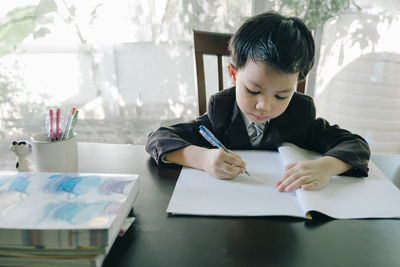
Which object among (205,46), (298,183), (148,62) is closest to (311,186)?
(298,183)

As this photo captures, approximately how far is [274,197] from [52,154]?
16.2 inches

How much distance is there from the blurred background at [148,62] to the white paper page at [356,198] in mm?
1240

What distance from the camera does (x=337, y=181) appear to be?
644 mm

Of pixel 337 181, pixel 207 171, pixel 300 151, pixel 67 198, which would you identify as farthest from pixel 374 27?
pixel 67 198

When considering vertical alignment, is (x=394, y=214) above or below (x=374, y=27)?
below

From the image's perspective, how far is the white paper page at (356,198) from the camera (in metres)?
0.53

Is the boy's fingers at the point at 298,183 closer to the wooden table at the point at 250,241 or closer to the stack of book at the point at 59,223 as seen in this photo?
the wooden table at the point at 250,241

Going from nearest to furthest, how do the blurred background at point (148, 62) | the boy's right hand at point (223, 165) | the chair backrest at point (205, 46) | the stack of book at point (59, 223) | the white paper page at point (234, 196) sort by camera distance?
the stack of book at point (59, 223) < the white paper page at point (234, 196) < the boy's right hand at point (223, 165) < the chair backrest at point (205, 46) < the blurred background at point (148, 62)

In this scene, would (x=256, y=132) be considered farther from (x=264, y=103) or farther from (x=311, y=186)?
(x=311, y=186)

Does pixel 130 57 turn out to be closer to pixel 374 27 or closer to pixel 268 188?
pixel 374 27

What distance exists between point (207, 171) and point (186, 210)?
0.15 metres

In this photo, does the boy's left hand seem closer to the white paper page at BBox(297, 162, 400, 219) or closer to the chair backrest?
the white paper page at BBox(297, 162, 400, 219)

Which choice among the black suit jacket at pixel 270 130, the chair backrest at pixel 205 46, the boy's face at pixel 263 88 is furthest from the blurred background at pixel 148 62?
the boy's face at pixel 263 88

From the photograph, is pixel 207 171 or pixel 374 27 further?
pixel 374 27
